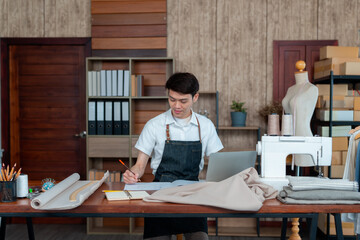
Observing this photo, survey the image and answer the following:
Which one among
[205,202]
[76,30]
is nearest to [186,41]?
[76,30]

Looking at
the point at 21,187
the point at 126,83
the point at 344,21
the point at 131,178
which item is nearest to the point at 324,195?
the point at 131,178

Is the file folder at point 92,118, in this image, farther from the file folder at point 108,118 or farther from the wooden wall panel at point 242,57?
the wooden wall panel at point 242,57

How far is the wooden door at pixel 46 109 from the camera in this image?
15.4 feet

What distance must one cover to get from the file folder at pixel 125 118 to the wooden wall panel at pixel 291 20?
1.86 meters

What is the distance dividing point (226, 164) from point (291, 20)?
302 centimetres

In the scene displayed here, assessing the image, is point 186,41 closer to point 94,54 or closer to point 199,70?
point 199,70

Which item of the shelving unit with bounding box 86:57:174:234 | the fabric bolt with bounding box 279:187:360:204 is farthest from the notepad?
the shelving unit with bounding box 86:57:174:234

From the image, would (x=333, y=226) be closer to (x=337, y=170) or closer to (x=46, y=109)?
(x=337, y=170)

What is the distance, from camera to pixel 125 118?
4.27 meters

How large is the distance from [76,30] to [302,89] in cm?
279

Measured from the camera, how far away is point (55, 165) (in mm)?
4719

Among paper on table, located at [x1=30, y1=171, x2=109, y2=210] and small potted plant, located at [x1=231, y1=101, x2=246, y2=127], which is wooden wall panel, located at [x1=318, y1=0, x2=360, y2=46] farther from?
paper on table, located at [x1=30, y1=171, x2=109, y2=210]

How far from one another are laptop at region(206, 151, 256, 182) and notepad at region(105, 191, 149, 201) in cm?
37

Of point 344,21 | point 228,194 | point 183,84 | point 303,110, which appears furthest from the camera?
point 344,21
